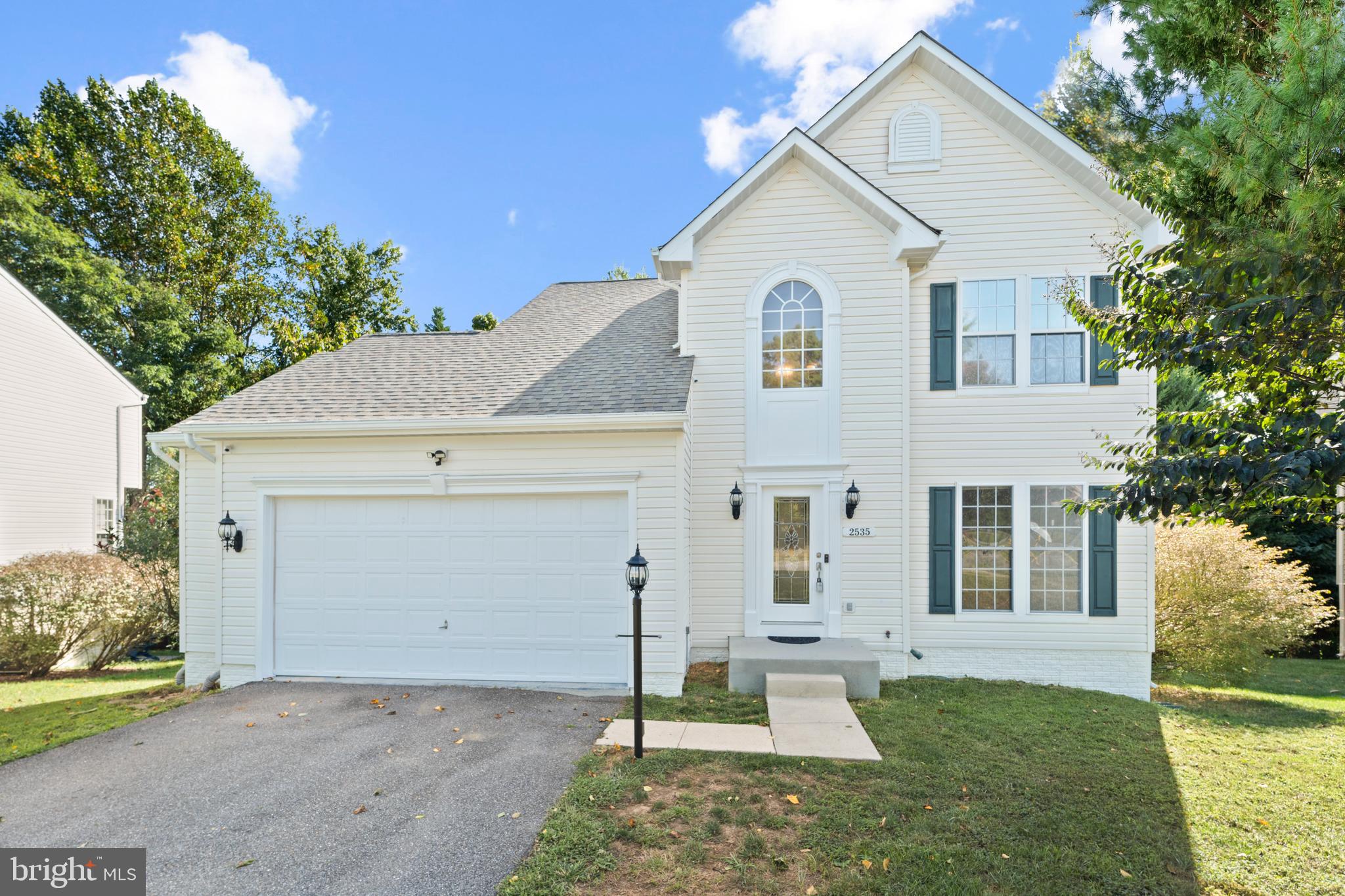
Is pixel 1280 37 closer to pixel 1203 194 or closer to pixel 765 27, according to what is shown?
pixel 1203 194

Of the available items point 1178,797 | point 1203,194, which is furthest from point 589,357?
point 1178,797

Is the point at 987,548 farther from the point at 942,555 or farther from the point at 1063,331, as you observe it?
the point at 1063,331

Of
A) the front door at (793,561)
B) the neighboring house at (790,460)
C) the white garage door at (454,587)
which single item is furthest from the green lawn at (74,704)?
the front door at (793,561)

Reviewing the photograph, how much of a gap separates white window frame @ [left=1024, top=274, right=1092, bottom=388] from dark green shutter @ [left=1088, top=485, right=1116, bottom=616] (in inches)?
57.2

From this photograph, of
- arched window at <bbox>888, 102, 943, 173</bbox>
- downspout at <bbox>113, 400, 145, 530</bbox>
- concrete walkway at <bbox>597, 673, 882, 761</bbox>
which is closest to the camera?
concrete walkway at <bbox>597, 673, 882, 761</bbox>

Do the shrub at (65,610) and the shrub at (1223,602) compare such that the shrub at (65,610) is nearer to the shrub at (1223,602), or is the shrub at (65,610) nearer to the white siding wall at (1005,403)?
the white siding wall at (1005,403)

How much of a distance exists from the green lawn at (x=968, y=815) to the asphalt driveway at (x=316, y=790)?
1.72 ft

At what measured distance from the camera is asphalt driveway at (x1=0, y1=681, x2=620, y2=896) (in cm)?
369

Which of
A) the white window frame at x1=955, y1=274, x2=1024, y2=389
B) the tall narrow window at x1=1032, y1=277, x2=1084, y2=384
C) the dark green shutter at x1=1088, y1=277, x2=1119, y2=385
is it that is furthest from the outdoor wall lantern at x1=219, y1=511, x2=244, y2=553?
the dark green shutter at x1=1088, y1=277, x2=1119, y2=385

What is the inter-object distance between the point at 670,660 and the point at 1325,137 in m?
6.46

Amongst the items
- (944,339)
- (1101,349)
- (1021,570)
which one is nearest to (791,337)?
(944,339)

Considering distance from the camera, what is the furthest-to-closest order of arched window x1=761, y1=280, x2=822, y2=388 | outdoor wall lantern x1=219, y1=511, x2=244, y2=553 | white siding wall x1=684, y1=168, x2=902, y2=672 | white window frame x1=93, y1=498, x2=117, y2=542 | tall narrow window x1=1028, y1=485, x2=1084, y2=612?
white window frame x1=93, y1=498, x2=117, y2=542 → arched window x1=761, y1=280, x2=822, y2=388 → tall narrow window x1=1028, y1=485, x2=1084, y2=612 → white siding wall x1=684, y1=168, x2=902, y2=672 → outdoor wall lantern x1=219, y1=511, x2=244, y2=553

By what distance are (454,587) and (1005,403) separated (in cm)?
759

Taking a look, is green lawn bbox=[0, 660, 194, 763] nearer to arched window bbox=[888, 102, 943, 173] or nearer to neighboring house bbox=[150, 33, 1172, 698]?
neighboring house bbox=[150, 33, 1172, 698]
